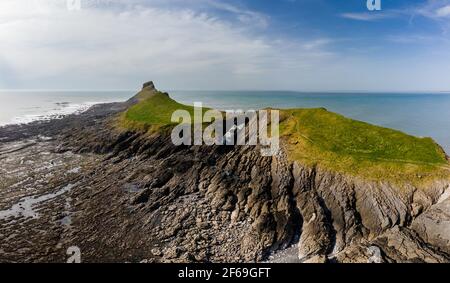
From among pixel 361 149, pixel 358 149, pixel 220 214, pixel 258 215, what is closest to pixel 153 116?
pixel 220 214

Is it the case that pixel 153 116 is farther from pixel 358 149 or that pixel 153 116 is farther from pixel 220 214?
pixel 358 149

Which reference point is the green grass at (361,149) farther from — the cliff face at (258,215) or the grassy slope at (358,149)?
the cliff face at (258,215)

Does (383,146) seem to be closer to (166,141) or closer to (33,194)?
(166,141)

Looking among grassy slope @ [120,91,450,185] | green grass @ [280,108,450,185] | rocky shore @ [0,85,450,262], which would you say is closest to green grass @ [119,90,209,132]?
rocky shore @ [0,85,450,262]

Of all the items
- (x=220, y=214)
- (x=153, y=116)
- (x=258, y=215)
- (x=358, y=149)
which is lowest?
(x=220, y=214)
